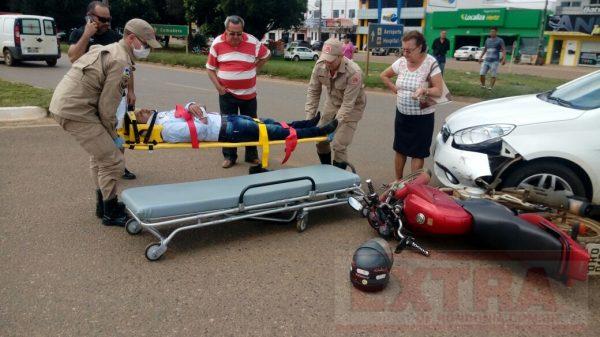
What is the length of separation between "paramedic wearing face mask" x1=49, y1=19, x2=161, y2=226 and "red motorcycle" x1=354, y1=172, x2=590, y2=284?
2375mm

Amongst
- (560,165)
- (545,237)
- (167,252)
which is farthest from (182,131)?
(560,165)

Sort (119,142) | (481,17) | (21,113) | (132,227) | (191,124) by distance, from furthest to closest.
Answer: (481,17)
(21,113)
(191,124)
(119,142)
(132,227)

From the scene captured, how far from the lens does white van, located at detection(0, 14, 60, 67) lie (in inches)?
748

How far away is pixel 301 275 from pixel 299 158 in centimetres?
391

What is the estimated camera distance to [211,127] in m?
5.20

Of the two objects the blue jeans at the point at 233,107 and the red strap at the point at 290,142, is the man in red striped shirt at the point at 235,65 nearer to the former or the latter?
the blue jeans at the point at 233,107

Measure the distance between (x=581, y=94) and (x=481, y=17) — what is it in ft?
188

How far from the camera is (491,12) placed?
56125 mm

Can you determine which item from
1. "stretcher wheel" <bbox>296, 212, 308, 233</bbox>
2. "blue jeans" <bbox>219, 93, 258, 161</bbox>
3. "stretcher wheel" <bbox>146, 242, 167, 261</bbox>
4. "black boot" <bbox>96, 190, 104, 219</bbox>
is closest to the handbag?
"stretcher wheel" <bbox>296, 212, 308, 233</bbox>

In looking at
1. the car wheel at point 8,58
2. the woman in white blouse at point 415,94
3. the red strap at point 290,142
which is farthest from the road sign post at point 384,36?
the car wheel at point 8,58

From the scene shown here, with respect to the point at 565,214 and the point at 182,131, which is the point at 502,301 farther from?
the point at 182,131

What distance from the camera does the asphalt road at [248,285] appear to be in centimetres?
316

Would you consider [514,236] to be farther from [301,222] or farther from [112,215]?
[112,215]

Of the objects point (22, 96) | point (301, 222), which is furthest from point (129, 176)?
point (22, 96)
